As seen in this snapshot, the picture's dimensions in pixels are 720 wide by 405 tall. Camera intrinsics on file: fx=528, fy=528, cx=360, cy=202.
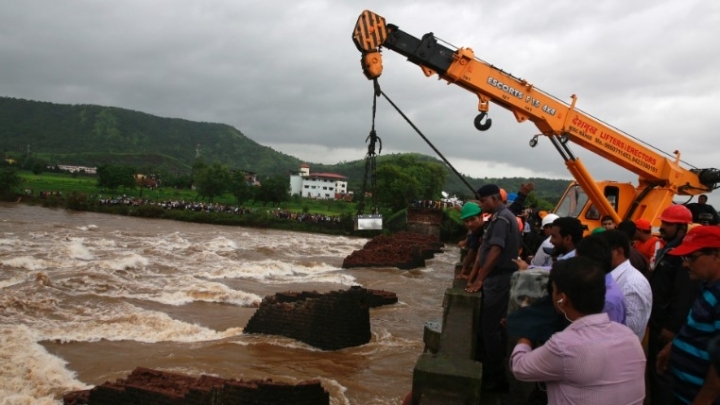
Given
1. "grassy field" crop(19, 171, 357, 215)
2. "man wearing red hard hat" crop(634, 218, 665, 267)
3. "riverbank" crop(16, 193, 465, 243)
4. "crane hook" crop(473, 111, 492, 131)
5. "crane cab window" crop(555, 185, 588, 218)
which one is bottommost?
"riverbank" crop(16, 193, 465, 243)

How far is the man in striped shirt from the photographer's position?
8.54ft

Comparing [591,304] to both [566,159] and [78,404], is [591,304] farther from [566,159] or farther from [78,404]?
[566,159]

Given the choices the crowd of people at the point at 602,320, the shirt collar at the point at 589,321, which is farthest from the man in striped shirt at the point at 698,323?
the shirt collar at the point at 589,321

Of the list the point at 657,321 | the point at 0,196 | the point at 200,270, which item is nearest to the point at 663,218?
the point at 657,321

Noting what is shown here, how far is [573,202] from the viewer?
11.1 m

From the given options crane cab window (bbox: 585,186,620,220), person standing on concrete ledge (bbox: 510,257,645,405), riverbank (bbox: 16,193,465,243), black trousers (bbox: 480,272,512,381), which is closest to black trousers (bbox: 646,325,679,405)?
black trousers (bbox: 480,272,512,381)

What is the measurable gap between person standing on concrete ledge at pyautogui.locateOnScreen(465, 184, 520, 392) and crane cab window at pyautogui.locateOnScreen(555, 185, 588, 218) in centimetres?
684

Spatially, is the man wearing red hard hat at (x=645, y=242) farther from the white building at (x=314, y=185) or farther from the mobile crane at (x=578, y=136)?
the white building at (x=314, y=185)

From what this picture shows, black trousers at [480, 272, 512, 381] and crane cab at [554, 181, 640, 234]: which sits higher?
crane cab at [554, 181, 640, 234]

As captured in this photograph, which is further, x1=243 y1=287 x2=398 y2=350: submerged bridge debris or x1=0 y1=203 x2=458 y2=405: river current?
x1=243 y1=287 x2=398 y2=350: submerged bridge debris

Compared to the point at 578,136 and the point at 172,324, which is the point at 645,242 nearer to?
the point at 578,136

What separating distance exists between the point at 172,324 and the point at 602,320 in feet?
31.0

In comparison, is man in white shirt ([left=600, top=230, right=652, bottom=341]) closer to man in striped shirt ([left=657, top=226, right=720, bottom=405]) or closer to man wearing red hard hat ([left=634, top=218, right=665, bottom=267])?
man in striped shirt ([left=657, top=226, right=720, bottom=405])

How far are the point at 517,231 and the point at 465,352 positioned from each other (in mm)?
1188
